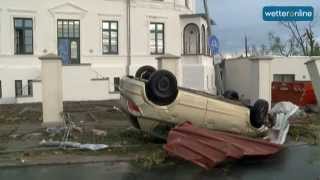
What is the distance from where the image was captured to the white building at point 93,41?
3584 cm

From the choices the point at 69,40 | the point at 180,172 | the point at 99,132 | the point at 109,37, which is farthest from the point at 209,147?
the point at 109,37

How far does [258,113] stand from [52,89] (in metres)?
6.73

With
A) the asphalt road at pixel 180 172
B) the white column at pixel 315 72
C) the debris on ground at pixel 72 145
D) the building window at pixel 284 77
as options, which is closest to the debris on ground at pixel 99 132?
the debris on ground at pixel 72 145

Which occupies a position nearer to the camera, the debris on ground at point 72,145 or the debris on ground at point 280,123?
the debris on ground at point 72,145

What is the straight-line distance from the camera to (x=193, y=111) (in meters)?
14.2

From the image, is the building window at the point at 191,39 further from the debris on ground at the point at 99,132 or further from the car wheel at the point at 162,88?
the car wheel at the point at 162,88

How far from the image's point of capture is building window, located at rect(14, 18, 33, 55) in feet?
120

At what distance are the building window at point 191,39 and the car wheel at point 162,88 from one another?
28.6m

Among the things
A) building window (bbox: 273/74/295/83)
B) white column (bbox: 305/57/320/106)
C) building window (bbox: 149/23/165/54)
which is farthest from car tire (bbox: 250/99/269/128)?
building window (bbox: 149/23/165/54)

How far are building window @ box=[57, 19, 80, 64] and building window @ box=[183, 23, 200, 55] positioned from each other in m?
8.14

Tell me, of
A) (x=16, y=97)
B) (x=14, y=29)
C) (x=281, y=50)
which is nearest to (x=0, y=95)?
(x=16, y=97)

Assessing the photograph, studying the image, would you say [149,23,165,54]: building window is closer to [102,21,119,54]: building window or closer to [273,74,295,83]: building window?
[102,21,119,54]: building window

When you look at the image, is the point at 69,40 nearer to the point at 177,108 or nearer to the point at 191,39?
the point at 191,39

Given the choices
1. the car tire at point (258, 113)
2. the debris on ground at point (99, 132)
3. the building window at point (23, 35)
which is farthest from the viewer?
the building window at point (23, 35)
